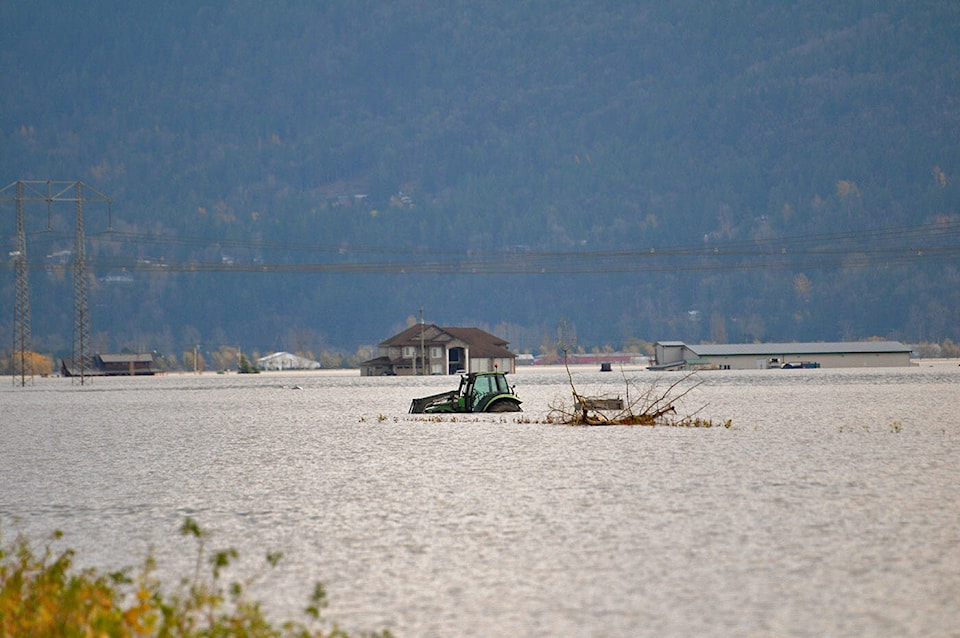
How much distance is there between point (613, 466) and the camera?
78.0 feet

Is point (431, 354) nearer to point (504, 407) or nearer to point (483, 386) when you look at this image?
point (483, 386)

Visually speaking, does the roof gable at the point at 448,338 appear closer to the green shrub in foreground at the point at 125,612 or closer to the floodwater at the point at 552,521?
the floodwater at the point at 552,521

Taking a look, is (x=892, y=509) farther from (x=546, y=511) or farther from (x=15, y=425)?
(x=15, y=425)

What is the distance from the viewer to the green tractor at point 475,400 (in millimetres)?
44562

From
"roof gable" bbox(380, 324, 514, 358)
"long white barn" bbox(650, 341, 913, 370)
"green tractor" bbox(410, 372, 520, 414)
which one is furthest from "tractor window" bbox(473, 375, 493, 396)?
"long white barn" bbox(650, 341, 913, 370)

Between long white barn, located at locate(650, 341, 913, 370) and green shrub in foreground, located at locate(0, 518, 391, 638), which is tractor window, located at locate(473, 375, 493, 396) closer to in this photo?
green shrub in foreground, located at locate(0, 518, 391, 638)

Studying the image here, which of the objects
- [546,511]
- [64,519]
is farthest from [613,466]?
[64,519]

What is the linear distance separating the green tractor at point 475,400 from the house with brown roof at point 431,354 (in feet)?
379

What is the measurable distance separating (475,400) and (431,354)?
124m

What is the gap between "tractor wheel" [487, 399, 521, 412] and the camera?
4450 centimetres

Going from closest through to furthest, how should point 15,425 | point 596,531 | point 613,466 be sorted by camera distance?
point 596,531, point 613,466, point 15,425

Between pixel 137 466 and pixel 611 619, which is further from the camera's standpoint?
pixel 137 466

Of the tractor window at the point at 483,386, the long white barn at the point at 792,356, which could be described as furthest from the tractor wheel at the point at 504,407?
the long white barn at the point at 792,356

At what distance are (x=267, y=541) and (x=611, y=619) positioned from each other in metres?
6.14
